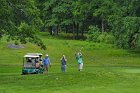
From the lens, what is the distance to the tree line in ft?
129

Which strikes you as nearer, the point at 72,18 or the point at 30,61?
the point at 30,61

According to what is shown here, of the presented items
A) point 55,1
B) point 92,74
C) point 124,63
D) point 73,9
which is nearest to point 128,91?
point 92,74

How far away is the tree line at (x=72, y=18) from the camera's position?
39469 mm

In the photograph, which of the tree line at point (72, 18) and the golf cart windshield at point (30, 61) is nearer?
the tree line at point (72, 18)

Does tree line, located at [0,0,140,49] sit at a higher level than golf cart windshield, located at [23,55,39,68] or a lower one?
higher

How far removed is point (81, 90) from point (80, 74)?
783 centimetres

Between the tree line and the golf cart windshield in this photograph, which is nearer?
the tree line

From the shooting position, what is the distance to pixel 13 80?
1344 inches

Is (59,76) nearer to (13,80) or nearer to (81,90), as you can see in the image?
(13,80)

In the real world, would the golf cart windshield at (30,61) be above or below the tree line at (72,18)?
below

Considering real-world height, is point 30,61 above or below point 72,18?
below

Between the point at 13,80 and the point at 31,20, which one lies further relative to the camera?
the point at 31,20

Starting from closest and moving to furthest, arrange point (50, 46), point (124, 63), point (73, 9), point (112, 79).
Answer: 1. point (112, 79)
2. point (124, 63)
3. point (50, 46)
4. point (73, 9)

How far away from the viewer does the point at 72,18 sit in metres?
101
